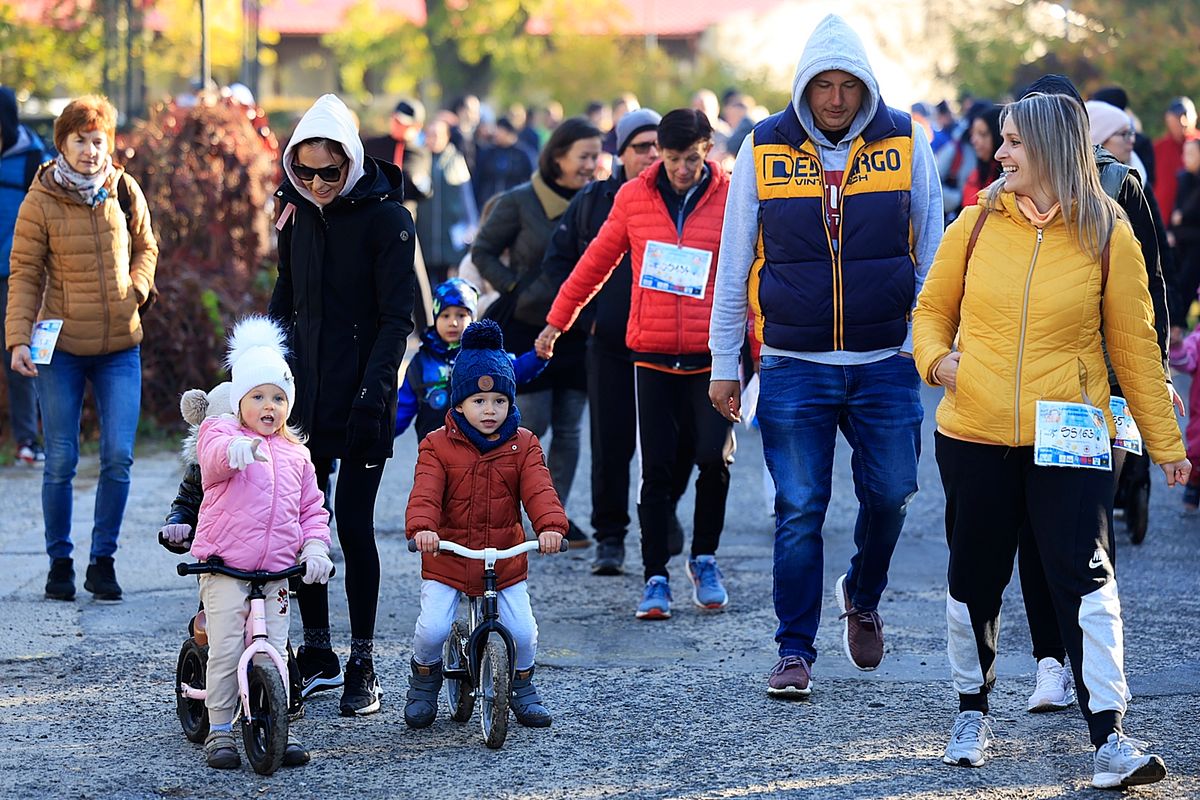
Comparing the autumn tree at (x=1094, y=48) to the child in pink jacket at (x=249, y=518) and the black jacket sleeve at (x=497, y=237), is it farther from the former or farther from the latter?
the child in pink jacket at (x=249, y=518)

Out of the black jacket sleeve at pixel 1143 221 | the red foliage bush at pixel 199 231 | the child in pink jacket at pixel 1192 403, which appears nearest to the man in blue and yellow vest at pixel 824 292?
the black jacket sleeve at pixel 1143 221

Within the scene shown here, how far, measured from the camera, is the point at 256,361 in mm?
5520

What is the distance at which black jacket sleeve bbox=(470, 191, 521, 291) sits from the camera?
888 centimetres

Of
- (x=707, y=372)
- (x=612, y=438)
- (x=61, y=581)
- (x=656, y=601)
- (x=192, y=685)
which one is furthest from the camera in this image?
(x=612, y=438)

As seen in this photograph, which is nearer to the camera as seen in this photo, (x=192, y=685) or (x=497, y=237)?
(x=192, y=685)

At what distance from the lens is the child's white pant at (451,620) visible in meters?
5.68

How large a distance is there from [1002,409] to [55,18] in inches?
732

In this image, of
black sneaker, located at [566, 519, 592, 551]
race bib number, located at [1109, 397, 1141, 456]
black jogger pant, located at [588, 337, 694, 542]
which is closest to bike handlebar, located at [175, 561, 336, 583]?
race bib number, located at [1109, 397, 1141, 456]

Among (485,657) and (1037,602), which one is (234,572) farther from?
(1037,602)

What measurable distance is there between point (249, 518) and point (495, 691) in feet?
2.97

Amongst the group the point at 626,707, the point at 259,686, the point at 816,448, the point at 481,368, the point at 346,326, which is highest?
the point at 346,326

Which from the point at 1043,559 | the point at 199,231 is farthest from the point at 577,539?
the point at 199,231

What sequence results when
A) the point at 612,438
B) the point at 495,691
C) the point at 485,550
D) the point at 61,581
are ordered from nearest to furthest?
the point at 495,691 < the point at 485,550 < the point at 61,581 < the point at 612,438

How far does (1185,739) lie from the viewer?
555cm
